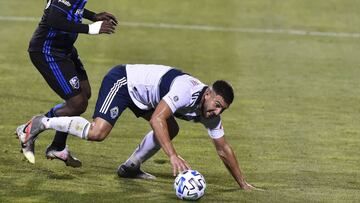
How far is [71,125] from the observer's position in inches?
403

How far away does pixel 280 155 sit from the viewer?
41.8 feet

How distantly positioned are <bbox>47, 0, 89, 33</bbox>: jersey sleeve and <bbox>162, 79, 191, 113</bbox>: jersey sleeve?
1582mm

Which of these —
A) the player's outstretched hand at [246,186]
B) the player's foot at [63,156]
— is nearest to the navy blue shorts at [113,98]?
the player's foot at [63,156]

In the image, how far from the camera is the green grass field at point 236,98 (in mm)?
10500

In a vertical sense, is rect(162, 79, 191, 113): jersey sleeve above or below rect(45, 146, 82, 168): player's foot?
above

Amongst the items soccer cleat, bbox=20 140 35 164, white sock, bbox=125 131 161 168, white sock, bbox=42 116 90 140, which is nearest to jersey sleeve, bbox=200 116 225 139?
white sock, bbox=125 131 161 168

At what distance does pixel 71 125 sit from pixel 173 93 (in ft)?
4.65

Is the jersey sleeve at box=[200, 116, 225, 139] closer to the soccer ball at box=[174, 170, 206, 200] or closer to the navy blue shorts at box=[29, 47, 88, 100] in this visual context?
the soccer ball at box=[174, 170, 206, 200]

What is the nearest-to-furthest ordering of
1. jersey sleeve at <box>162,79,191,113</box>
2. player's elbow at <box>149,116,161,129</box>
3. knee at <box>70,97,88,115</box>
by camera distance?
1. player's elbow at <box>149,116,161,129</box>
2. jersey sleeve at <box>162,79,191,113</box>
3. knee at <box>70,97,88,115</box>

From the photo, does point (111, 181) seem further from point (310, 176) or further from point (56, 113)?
point (310, 176)

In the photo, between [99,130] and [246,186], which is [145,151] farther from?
[246,186]

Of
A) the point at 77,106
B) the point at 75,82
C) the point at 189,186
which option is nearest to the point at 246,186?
the point at 189,186

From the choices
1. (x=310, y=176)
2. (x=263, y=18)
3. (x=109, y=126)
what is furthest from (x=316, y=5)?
(x=109, y=126)

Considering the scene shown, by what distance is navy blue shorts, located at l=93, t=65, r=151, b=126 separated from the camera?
10211mm
